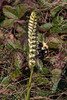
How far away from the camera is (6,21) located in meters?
2.70

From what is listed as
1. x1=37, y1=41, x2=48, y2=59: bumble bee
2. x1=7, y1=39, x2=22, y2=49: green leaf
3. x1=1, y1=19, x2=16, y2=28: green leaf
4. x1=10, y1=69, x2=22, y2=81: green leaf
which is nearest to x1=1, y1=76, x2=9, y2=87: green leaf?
x1=10, y1=69, x2=22, y2=81: green leaf

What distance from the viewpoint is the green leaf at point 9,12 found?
2677 mm

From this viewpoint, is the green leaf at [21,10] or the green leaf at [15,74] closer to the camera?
the green leaf at [15,74]

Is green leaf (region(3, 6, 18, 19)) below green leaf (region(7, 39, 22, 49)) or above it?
above

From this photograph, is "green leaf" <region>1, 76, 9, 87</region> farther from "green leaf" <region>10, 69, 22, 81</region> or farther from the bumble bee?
the bumble bee

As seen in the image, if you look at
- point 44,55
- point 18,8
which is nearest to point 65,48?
point 44,55

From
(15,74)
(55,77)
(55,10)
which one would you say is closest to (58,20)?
(55,10)

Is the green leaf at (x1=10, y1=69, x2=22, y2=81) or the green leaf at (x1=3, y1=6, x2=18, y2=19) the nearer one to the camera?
the green leaf at (x1=10, y1=69, x2=22, y2=81)

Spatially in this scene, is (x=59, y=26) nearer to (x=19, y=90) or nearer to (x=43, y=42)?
(x=43, y=42)

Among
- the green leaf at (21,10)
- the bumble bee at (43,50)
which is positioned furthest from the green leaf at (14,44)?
the green leaf at (21,10)

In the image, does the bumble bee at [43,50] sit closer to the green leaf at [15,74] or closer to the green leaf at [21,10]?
the green leaf at [15,74]

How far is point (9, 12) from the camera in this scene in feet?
8.88

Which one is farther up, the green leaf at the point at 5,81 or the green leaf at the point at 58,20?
the green leaf at the point at 58,20

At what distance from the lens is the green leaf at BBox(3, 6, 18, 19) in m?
2.68
